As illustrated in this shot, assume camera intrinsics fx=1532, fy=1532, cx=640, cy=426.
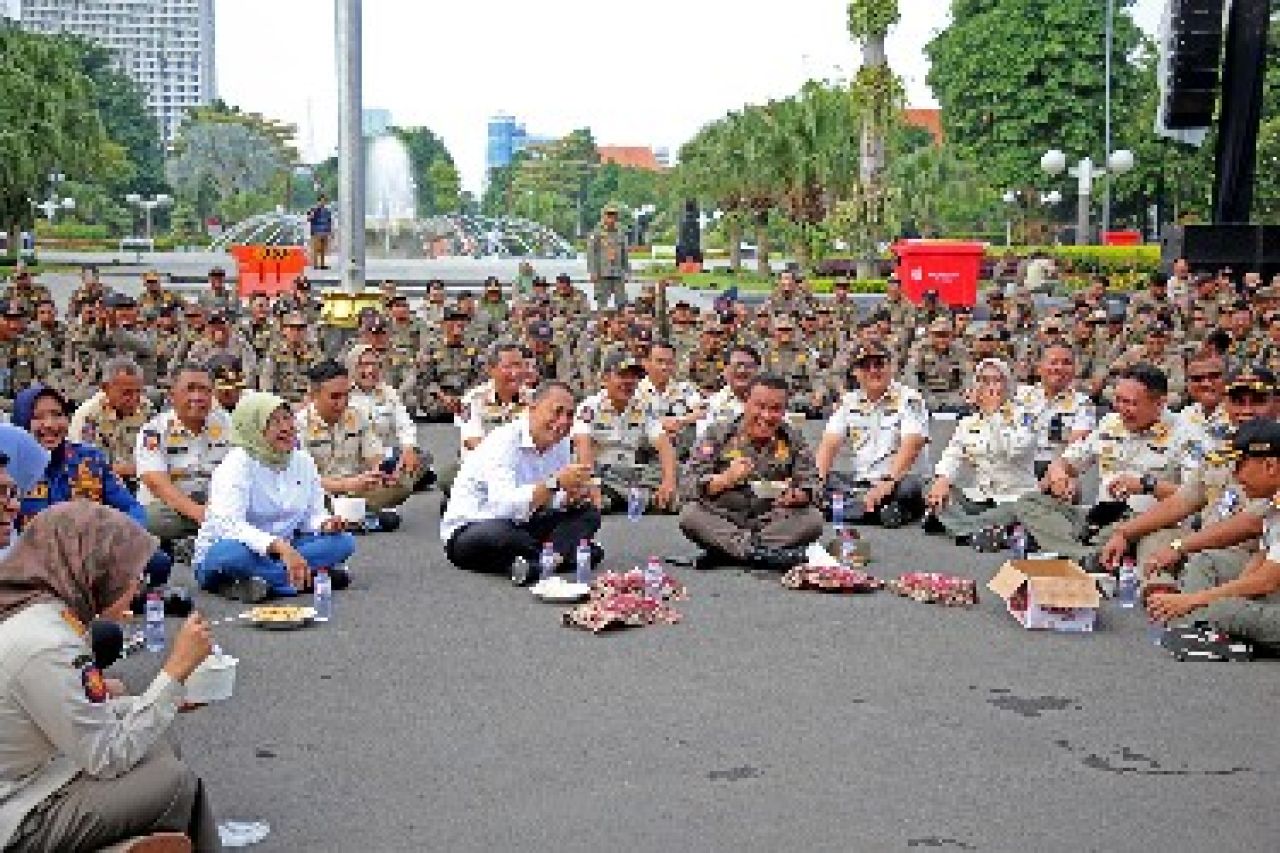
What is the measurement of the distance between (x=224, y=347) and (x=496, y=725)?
9.53 metres

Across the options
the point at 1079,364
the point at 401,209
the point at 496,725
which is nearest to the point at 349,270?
the point at 1079,364

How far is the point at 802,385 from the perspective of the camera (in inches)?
651

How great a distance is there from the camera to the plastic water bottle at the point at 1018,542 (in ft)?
31.1

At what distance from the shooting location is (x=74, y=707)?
12.5ft

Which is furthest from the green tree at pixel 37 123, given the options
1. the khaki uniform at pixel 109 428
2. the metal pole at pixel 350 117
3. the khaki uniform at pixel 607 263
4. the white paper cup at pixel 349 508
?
the white paper cup at pixel 349 508

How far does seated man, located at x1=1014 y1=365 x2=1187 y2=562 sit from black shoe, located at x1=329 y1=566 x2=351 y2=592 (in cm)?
416

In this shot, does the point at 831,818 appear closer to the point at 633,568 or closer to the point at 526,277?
the point at 633,568

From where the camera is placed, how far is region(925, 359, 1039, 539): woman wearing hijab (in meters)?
10.0

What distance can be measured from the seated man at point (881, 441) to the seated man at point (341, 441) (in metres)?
3.01

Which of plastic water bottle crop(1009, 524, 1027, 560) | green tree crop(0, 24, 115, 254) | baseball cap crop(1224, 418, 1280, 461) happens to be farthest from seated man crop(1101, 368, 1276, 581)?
green tree crop(0, 24, 115, 254)

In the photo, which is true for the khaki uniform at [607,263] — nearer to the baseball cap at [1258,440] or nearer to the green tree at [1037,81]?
the baseball cap at [1258,440]

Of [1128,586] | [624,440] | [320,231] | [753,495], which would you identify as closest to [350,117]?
[624,440]

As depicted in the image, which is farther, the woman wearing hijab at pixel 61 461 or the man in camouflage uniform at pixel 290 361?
the man in camouflage uniform at pixel 290 361

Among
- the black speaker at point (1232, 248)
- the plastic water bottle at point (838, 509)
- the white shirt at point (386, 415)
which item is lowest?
the plastic water bottle at point (838, 509)
